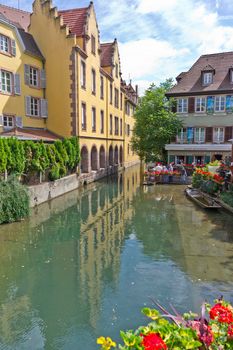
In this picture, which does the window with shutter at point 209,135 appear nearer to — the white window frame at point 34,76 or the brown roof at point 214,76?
the brown roof at point 214,76

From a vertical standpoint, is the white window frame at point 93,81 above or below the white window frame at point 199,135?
above

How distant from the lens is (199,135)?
29.2 metres

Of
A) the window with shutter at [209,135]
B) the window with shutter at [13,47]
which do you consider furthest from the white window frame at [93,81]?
the window with shutter at [209,135]

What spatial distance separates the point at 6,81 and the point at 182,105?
684 inches

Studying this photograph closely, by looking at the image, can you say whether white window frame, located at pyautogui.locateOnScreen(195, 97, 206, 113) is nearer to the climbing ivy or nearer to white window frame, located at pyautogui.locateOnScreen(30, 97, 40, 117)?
the climbing ivy

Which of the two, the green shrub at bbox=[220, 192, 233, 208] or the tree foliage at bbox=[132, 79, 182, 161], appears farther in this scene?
the tree foliage at bbox=[132, 79, 182, 161]

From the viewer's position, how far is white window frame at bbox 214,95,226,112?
28.1 meters

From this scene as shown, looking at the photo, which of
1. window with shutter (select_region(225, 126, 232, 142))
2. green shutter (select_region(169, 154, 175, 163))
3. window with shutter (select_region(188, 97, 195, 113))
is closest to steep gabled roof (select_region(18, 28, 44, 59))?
window with shutter (select_region(188, 97, 195, 113))

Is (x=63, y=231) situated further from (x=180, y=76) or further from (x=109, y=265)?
(x=180, y=76)

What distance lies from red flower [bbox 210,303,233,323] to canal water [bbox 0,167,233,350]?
10.7 feet

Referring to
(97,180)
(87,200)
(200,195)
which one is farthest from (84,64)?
(200,195)

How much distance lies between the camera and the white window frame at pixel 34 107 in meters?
22.7

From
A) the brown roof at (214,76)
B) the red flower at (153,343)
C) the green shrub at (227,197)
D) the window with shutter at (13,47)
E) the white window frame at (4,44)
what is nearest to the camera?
the red flower at (153,343)

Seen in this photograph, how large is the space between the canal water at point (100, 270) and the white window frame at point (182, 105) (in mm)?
17079
